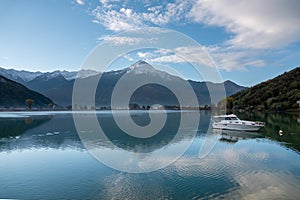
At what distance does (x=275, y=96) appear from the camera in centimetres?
10462

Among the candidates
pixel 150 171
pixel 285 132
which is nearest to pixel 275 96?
pixel 285 132

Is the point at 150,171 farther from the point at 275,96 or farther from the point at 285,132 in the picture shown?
the point at 275,96

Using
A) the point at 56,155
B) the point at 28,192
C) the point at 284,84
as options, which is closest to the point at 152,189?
the point at 28,192

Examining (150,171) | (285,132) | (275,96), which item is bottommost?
(150,171)

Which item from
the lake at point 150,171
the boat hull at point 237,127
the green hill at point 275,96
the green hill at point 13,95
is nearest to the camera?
the lake at point 150,171

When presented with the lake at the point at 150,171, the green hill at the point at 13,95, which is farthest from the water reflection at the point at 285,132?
the green hill at the point at 13,95

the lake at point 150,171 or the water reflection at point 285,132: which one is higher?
the water reflection at point 285,132

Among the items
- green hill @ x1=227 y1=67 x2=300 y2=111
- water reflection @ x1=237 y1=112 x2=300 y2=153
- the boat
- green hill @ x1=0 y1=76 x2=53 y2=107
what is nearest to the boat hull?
the boat

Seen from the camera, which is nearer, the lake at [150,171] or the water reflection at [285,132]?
the lake at [150,171]

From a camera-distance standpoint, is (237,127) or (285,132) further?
(237,127)

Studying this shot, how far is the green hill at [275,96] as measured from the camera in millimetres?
93250

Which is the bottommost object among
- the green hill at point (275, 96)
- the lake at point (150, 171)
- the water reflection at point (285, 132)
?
the lake at point (150, 171)

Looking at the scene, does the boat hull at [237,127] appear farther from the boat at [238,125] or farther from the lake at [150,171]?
the lake at [150,171]

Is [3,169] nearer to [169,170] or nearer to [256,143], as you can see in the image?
[169,170]
